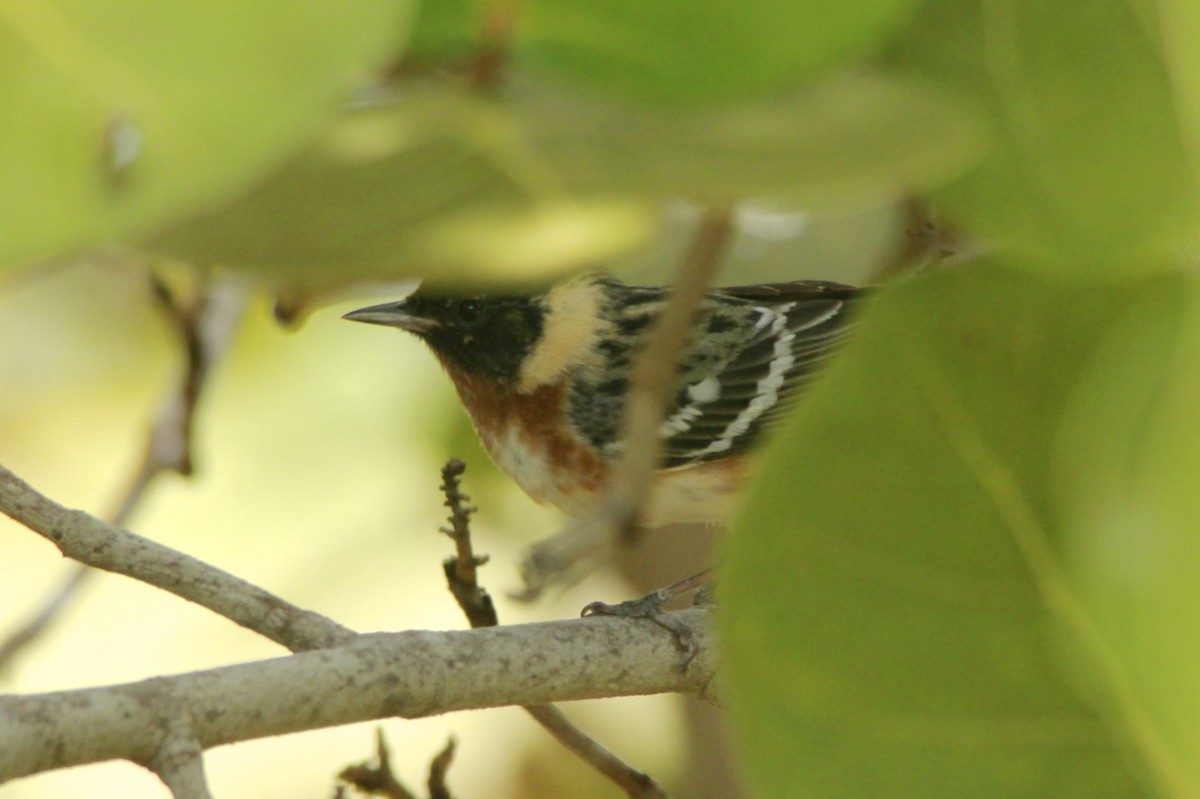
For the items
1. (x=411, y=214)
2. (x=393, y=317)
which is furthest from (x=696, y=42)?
(x=393, y=317)

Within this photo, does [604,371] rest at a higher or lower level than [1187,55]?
higher

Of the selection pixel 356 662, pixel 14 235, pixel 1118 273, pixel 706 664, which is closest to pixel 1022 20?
pixel 1118 273

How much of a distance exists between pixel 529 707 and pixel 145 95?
6.36ft

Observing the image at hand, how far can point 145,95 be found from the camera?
648 millimetres

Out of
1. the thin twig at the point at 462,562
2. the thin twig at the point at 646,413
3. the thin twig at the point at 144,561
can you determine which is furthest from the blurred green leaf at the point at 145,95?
the thin twig at the point at 462,562

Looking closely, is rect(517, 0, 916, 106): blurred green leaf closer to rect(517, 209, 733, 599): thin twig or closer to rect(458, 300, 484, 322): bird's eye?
rect(517, 209, 733, 599): thin twig

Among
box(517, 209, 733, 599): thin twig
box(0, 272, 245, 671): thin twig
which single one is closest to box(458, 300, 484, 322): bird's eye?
box(0, 272, 245, 671): thin twig

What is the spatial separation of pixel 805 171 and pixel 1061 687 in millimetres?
341

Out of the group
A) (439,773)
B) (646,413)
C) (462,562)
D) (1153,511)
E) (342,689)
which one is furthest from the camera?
(462,562)

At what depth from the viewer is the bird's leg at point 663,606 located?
8.50 feet

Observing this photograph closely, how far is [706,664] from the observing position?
8.45 ft

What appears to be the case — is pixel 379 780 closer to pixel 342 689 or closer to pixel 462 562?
pixel 462 562

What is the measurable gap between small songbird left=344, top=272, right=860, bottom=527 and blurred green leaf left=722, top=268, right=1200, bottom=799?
273 centimetres

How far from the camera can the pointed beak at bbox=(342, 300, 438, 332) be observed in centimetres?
364
